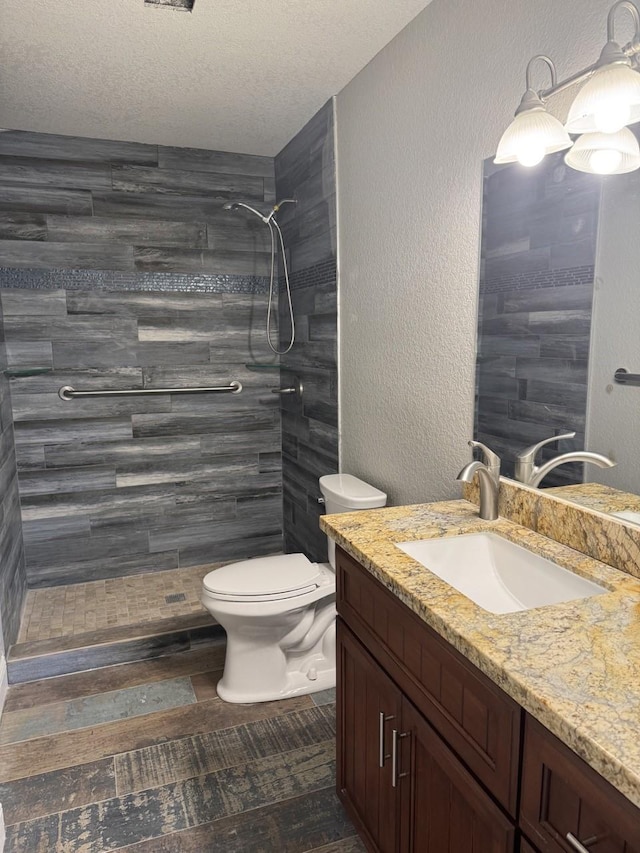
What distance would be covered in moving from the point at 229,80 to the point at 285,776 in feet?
8.51

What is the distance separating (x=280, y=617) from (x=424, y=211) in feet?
5.08

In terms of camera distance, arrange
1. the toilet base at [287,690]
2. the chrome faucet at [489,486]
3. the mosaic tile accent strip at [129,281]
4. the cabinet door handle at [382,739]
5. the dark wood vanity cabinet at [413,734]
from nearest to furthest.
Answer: the dark wood vanity cabinet at [413,734]
the cabinet door handle at [382,739]
the chrome faucet at [489,486]
the toilet base at [287,690]
the mosaic tile accent strip at [129,281]

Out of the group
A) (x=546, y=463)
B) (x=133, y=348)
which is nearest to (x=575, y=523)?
(x=546, y=463)

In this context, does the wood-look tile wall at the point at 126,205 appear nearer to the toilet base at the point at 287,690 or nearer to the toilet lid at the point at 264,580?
the toilet lid at the point at 264,580

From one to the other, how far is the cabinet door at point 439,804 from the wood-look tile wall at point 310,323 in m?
1.68

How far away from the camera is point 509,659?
3.10ft

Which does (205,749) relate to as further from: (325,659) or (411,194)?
(411,194)

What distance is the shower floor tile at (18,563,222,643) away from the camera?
2.84 meters

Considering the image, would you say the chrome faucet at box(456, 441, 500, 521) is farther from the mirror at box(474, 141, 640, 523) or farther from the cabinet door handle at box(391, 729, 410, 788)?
the cabinet door handle at box(391, 729, 410, 788)

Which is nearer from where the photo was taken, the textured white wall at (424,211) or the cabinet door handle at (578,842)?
the cabinet door handle at (578,842)

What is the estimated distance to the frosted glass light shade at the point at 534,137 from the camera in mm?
1358

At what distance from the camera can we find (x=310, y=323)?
10.0 ft

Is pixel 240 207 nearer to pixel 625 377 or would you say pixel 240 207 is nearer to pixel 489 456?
pixel 489 456

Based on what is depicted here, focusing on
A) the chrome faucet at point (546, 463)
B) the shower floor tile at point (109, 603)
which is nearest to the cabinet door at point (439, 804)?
the chrome faucet at point (546, 463)
